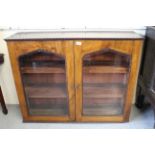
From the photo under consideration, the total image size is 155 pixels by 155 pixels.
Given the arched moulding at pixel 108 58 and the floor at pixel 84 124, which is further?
the floor at pixel 84 124

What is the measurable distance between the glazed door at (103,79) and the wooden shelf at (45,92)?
24 centimetres

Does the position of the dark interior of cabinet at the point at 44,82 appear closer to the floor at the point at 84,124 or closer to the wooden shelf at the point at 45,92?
the wooden shelf at the point at 45,92

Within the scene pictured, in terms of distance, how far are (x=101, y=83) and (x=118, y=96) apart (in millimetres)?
240

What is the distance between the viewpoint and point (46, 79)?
185 cm

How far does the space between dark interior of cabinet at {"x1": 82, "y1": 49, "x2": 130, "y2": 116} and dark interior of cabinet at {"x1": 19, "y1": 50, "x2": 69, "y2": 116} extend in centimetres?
26

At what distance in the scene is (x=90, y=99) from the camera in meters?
1.89

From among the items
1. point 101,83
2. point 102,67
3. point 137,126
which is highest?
point 102,67

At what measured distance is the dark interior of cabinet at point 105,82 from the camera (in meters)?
1.64

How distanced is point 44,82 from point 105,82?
2.31ft

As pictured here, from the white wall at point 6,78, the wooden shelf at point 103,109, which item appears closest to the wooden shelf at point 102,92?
the wooden shelf at point 103,109
